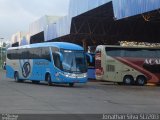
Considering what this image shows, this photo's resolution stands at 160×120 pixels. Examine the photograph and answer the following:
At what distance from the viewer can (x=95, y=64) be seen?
41.1m

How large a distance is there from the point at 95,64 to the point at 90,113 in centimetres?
2645

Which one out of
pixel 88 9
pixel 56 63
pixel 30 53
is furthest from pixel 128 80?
pixel 56 63

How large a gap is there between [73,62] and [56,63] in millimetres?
1150

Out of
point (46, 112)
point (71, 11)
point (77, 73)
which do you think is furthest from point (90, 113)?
point (71, 11)

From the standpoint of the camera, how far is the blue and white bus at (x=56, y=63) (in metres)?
32.3

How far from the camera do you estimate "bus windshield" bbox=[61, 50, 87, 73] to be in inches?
1271

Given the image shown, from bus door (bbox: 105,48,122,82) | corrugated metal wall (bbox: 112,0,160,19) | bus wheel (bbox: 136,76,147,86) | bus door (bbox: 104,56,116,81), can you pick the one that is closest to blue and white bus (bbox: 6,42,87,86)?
corrugated metal wall (bbox: 112,0,160,19)

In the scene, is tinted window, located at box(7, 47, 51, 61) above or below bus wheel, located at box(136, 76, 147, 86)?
above

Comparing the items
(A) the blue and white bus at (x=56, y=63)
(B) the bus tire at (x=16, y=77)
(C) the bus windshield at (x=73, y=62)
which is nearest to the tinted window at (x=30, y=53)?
(A) the blue and white bus at (x=56, y=63)

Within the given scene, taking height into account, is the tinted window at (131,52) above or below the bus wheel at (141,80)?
above

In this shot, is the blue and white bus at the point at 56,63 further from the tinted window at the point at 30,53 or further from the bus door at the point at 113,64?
the bus door at the point at 113,64

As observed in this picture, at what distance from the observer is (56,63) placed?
3266 centimetres

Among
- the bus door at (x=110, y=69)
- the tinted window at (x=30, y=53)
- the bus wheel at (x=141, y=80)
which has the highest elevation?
the tinted window at (x=30, y=53)

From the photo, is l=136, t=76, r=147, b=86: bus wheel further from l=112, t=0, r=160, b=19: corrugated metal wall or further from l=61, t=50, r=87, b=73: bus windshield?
l=61, t=50, r=87, b=73: bus windshield
